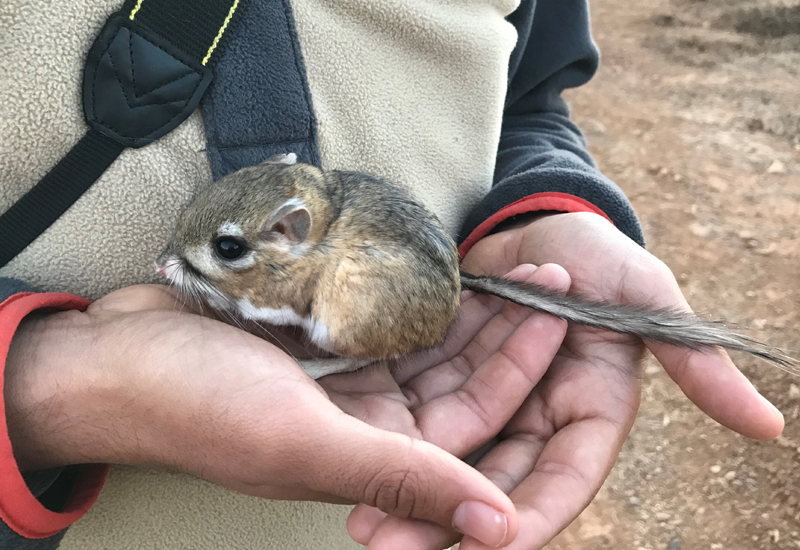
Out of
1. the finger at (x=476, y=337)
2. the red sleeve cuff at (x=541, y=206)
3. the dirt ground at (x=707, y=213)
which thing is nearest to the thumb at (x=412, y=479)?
the finger at (x=476, y=337)

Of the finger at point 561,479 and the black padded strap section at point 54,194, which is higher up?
the black padded strap section at point 54,194

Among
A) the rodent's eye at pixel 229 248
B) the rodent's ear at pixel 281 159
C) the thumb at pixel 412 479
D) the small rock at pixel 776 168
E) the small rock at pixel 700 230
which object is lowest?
the small rock at pixel 776 168

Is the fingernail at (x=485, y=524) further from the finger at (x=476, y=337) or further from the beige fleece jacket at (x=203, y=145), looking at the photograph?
the beige fleece jacket at (x=203, y=145)

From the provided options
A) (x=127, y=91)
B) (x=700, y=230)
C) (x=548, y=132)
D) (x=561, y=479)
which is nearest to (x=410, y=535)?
(x=561, y=479)

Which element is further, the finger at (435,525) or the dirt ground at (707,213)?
the dirt ground at (707,213)

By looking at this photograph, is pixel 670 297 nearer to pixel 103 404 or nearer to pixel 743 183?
pixel 103 404

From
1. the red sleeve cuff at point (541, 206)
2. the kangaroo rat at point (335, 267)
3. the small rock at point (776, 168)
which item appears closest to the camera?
the kangaroo rat at point (335, 267)

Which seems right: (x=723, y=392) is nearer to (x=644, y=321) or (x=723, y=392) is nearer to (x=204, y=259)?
(x=644, y=321)

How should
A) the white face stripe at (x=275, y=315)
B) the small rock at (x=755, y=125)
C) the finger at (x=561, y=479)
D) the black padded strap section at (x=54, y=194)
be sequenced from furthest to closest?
the small rock at (x=755, y=125), the white face stripe at (x=275, y=315), the black padded strap section at (x=54, y=194), the finger at (x=561, y=479)

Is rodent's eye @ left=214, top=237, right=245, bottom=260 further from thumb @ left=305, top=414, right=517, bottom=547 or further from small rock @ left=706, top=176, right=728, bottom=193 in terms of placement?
small rock @ left=706, top=176, right=728, bottom=193

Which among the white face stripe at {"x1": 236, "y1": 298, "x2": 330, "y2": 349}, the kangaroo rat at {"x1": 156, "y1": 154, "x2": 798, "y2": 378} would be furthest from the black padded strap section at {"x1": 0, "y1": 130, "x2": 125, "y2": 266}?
the white face stripe at {"x1": 236, "y1": 298, "x2": 330, "y2": 349}
